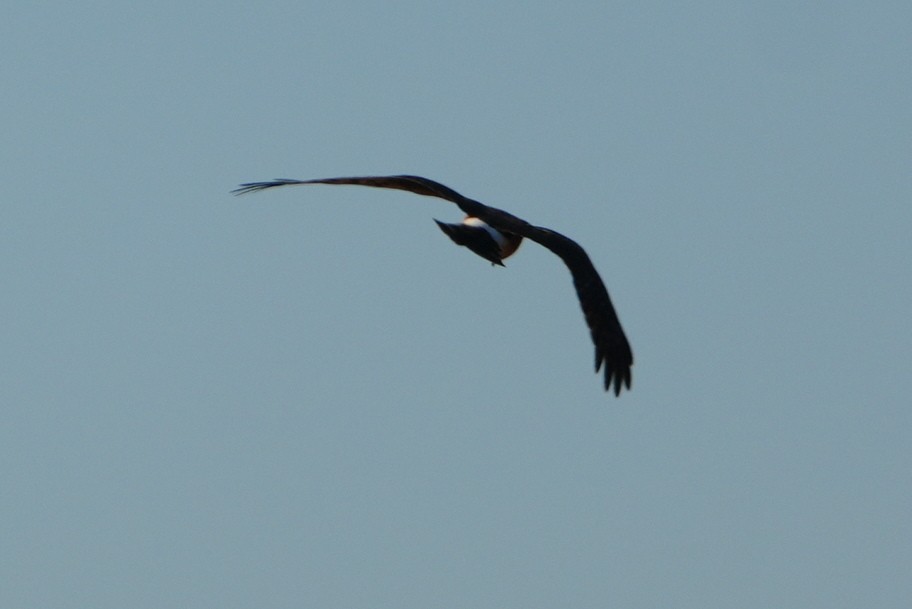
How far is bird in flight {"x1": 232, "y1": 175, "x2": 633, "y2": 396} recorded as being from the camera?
62.3 metres

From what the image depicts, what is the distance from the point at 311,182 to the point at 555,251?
3.81 metres

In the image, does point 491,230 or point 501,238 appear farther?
point 501,238

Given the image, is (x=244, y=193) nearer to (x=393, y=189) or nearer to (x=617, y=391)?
(x=393, y=189)

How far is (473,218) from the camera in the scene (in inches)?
2504

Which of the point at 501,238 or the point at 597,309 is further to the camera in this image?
the point at 501,238

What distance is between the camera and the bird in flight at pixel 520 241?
62.3 meters

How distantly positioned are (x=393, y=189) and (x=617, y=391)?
4598mm

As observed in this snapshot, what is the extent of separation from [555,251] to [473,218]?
71.6 inches

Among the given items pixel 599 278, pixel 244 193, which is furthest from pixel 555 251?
pixel 244 193

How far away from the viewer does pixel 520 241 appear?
64.0 meters

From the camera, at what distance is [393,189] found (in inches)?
2520

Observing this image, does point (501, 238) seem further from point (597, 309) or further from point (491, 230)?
point (597, 309)

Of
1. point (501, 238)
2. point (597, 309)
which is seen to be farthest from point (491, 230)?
point (597, 309)

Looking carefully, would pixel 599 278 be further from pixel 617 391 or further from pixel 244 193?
pixel 244 193
